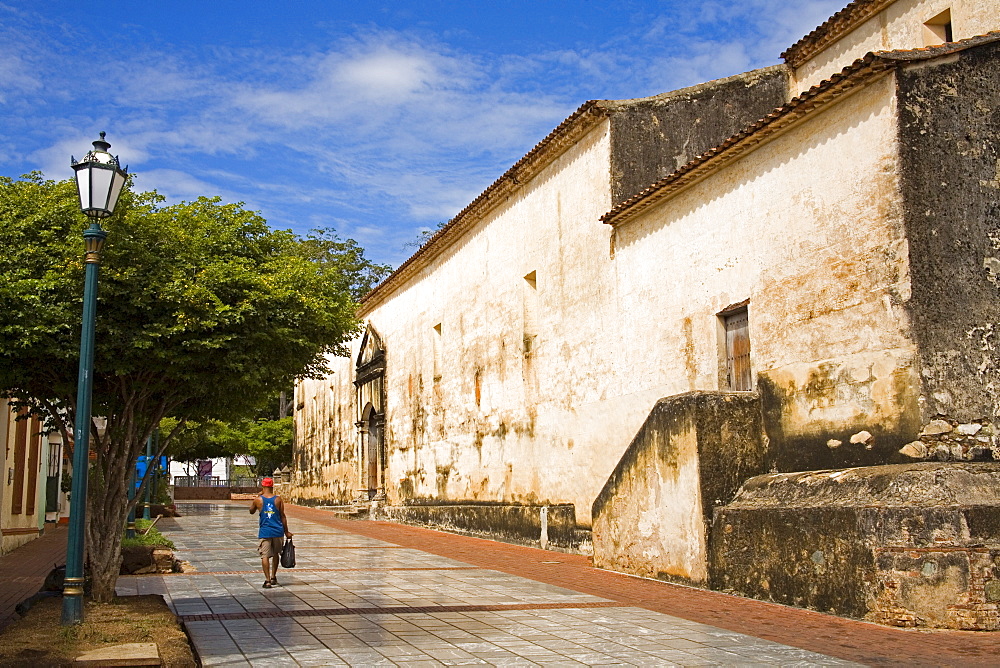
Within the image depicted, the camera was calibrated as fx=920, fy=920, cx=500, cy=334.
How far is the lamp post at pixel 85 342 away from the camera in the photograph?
788 centimetres

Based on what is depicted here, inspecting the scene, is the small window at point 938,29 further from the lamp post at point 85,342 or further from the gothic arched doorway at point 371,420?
the gothic arched doorway at point 371,420

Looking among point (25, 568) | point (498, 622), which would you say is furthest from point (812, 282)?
point (25, 568)

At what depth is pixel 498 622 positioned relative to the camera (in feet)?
29.9

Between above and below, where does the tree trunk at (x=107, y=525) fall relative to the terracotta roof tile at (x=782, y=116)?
below

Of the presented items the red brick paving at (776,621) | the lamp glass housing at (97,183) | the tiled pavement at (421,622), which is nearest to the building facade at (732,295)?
the red brick paving at (776,621)

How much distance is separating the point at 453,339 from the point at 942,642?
17.5 metres

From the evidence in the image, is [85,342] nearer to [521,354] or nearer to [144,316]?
[144,316]

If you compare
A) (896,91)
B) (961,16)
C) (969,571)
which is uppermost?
(961,16)

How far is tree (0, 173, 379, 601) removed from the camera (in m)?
8.60

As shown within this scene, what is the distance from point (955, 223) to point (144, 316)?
8.54 m

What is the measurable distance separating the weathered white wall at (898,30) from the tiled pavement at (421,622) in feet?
34.2

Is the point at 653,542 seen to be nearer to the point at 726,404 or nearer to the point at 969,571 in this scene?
the point at 726,404

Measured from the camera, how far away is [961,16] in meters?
14.3

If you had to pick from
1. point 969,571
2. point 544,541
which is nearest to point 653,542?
point 969,571
